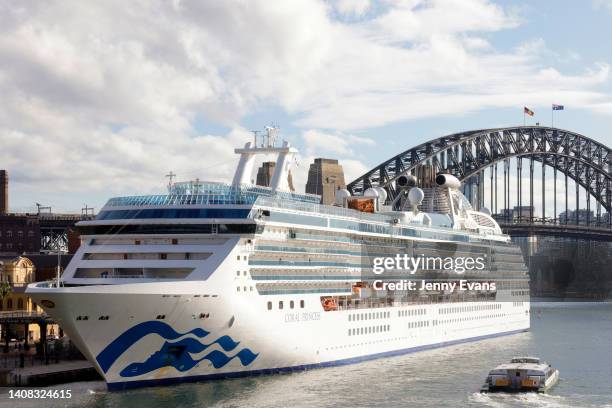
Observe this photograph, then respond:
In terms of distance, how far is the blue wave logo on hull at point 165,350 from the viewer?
47.2 m

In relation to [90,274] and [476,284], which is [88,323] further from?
[476,284]

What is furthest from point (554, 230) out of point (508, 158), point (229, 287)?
point (229, 287)

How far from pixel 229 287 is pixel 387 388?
9946 millimetres

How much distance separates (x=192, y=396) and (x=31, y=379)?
37.5 feet

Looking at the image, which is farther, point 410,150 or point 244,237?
point 410,150

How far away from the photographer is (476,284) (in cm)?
8388

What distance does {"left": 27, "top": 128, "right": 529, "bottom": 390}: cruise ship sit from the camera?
47.3m

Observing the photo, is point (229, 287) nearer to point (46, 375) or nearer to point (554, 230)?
point (46, 375)

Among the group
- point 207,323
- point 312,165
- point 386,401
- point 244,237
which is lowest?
point 386,401

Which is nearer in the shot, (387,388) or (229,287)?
(229,287)

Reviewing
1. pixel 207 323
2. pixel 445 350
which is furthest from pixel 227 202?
pixel 445 350

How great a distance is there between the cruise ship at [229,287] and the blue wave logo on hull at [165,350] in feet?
0.18

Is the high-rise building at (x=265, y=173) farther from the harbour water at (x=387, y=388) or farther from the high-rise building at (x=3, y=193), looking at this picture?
the harbour water at (x=387, y=388)

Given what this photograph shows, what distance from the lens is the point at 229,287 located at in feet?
164
